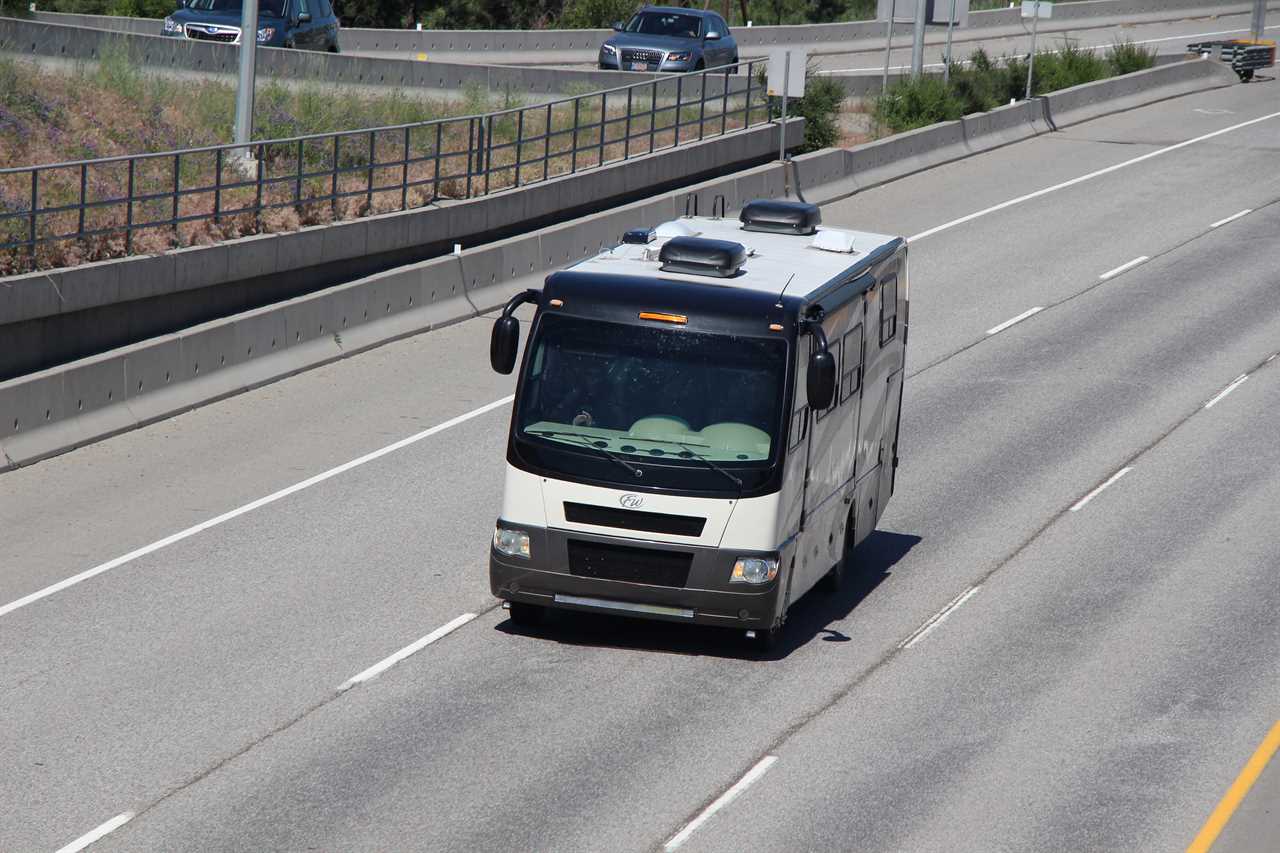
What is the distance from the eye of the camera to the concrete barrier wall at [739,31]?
48.2m

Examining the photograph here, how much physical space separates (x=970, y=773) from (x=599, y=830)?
8.12 feet

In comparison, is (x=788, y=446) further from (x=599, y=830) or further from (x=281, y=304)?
(x=281, y=304)

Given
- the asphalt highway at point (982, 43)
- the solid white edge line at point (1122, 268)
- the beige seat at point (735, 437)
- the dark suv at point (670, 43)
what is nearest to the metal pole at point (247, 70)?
the beige seat at point (735, 437)

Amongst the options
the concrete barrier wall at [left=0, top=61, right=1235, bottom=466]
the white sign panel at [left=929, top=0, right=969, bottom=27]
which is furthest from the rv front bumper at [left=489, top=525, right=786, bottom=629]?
the white sign panel at [left=929, top=0, right=969, bottom=27]

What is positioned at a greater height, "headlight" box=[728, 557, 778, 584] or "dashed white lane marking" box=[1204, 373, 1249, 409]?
"dashed white lane marking" box=[1204, 373, 1249, 409]

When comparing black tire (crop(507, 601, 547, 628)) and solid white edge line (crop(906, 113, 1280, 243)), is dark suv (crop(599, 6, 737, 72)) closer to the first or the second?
solid white edge line (crop(906, 113, 1280, 243))

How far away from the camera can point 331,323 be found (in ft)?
72.9

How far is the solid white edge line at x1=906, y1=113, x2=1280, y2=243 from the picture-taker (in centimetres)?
3134

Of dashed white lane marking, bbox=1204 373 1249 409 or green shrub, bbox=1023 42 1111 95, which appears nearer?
dashed white lane marking, bbox=1204 373 1249 409

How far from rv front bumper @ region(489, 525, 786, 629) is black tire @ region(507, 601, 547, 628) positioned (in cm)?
66

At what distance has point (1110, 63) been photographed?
4781cm

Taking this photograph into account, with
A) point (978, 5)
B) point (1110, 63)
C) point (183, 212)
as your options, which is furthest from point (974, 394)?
point (978, 5)

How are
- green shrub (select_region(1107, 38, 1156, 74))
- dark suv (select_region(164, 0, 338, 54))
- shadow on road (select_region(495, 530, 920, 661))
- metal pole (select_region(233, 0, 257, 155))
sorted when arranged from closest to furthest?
1. shadow on road (select_region(495, 530, 920, 661))
2. metal pole (select_region(233, 0, 257, 155))
3. dark suv (select_region(164, 0, 338, 54))
4. green shrub (select_region(1107, 38, 1156, 74))

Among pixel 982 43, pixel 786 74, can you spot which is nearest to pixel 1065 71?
pixel 786 74
